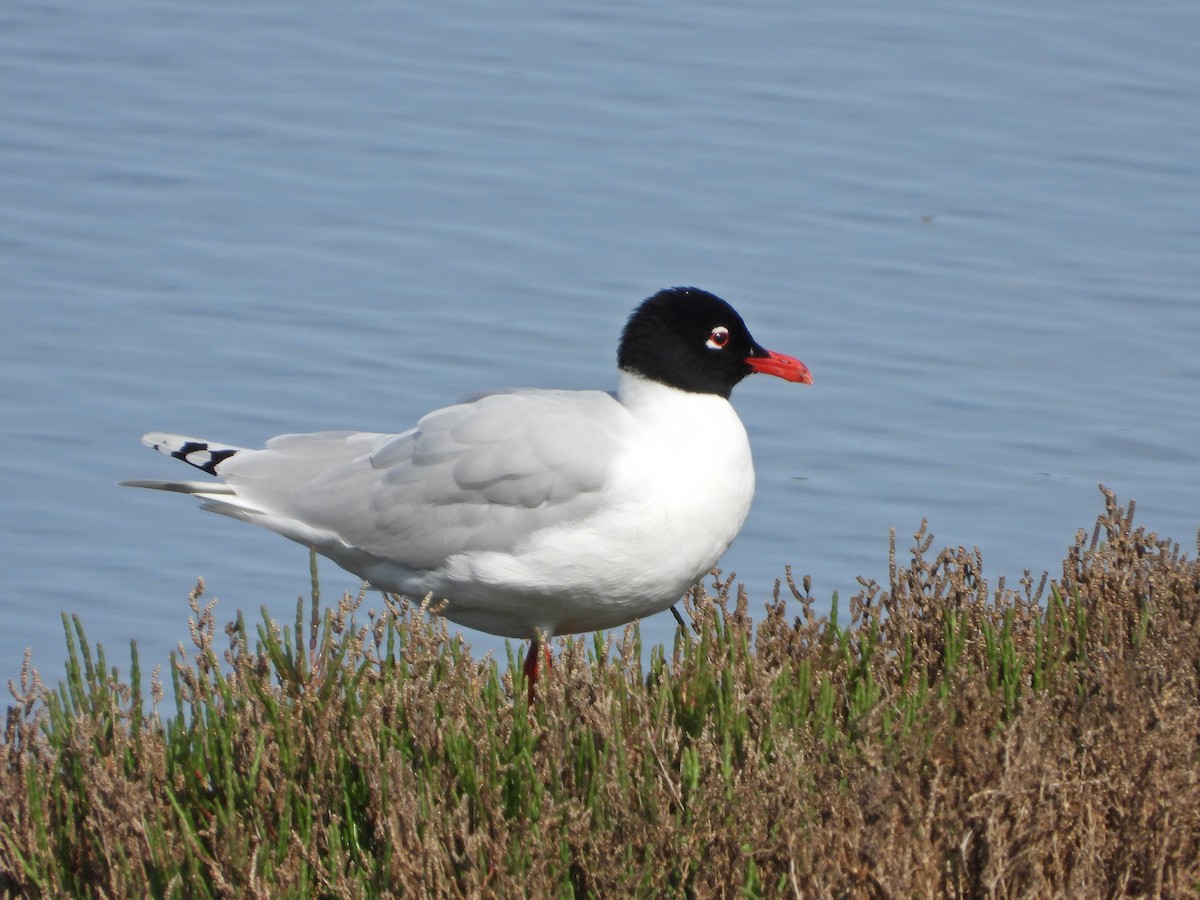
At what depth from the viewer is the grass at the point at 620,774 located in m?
4.49

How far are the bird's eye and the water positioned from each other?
6.31 ft

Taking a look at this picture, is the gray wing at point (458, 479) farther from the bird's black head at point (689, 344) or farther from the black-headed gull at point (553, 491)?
the bird's black head at point (689, 344)

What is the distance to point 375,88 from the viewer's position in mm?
14352

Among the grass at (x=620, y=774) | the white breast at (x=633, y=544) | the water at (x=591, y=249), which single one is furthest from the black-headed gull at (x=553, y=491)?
the water at (x=591, y=249)

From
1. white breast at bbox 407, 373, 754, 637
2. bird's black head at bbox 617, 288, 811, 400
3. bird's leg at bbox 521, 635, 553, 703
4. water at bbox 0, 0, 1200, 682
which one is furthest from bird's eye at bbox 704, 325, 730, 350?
water at bbox 0, 0, 1200, 682

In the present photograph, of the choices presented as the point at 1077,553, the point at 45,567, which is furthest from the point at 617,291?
the point at 1077,553

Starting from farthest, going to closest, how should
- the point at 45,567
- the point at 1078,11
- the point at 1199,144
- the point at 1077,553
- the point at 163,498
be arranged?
the point at 1078,11 < the point at 1199,144 < the point at 163,498 < the point at 45,567 < the point at 1077,553

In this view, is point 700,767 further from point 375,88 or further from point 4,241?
point 375,88

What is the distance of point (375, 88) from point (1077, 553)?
867 centimetres

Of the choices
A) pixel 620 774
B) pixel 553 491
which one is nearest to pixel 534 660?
pixel 553 491

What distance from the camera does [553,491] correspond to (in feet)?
20.4

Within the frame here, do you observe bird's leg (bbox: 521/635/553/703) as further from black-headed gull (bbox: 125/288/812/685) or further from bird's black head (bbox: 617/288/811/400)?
bird's black head (bbox: 617/288/811/400)

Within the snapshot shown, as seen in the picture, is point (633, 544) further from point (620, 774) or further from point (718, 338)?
point (620, 774)

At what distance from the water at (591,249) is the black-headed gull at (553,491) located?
145cm
